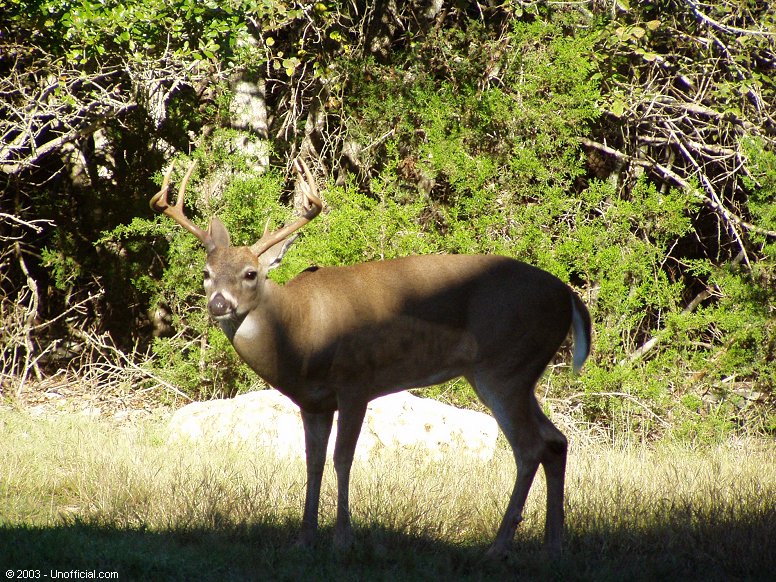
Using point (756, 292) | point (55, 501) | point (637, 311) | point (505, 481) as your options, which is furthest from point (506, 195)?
point (55, 501)

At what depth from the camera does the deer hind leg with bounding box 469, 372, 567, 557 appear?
519cm

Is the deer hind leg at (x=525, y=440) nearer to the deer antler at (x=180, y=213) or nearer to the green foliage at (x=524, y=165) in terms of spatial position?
the deer antler at (x=180, y=213)

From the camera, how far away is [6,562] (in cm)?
439

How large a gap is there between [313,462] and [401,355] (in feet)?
2.57

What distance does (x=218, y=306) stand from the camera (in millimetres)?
4902

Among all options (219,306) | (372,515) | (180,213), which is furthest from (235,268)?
(372,515)

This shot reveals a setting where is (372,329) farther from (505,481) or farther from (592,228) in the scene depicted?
(592,228)

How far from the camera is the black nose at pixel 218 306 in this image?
16.1 ft

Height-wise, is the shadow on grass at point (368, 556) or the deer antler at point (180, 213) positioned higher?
the deer antler at point (180, 213)

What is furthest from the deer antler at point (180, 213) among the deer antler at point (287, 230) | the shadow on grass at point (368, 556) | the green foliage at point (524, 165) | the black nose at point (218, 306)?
the green foliage at point (524, 165)

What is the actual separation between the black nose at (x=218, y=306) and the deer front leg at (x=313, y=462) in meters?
0.80

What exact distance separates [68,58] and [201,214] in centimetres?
190

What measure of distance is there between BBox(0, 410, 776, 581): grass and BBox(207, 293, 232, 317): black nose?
1212 mm

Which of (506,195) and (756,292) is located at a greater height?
(506,195)
